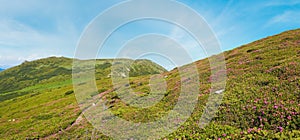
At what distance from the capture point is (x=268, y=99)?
1451 cm

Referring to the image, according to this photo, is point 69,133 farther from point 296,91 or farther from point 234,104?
point 296,91

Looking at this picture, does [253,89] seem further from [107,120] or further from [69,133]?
[69,133]

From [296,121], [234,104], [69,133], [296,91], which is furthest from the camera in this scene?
[69,133]

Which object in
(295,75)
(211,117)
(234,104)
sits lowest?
(211,117)

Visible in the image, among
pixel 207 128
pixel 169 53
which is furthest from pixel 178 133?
pixel 169 53

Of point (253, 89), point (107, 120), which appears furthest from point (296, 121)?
point (107, 120)

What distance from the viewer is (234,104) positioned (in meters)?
15.4

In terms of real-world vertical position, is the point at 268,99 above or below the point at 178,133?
above

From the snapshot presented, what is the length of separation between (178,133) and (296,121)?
23.2 feet

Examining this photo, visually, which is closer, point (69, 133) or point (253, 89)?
point (253, 89)

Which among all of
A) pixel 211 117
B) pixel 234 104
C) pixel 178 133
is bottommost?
pixel 178 133

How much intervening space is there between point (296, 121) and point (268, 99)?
351 cm

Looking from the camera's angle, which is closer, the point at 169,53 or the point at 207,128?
the point at 207,128

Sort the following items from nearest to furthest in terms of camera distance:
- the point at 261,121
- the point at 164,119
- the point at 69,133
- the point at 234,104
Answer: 1. the point at 261,121
2. the point at 234,104
3. the point at 164,119
4. the point at 69,133
